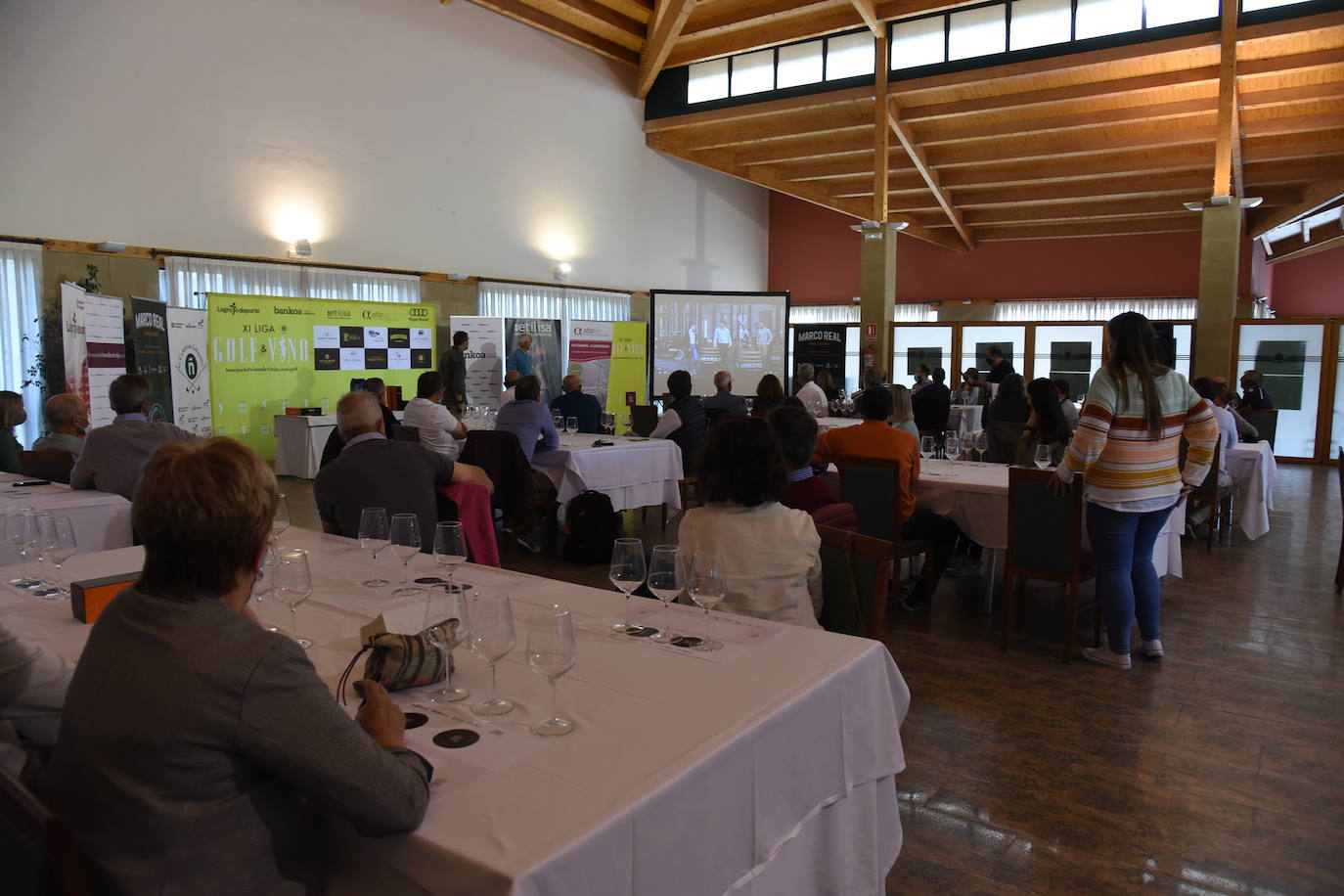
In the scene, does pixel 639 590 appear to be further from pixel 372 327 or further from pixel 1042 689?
pixel 372 327

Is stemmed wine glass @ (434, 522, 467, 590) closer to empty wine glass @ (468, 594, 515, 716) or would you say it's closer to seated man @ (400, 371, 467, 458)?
empty wine glass @ (468, 594, 515, 716)

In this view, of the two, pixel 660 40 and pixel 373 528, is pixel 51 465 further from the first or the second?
pixel 660 40

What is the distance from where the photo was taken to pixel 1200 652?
421 centimetres

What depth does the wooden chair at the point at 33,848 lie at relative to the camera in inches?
42.4

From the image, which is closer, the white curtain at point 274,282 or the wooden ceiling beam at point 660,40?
the white curtain at point 274,282

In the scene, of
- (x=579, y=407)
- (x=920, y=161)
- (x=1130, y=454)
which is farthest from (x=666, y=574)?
(x=920, y=161)

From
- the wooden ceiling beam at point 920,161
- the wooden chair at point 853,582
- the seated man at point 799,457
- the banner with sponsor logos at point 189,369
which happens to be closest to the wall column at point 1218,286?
the wooden ceiling beam at point 920,161

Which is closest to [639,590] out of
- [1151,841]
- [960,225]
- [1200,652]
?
[1151,841]

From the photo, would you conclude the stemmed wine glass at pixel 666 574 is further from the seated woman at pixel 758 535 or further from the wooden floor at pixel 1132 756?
the wooden floor at pixel 1132 756

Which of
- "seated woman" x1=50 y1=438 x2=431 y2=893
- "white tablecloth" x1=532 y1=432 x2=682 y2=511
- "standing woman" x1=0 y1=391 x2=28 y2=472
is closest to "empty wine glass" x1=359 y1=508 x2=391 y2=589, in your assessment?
"seated woman" x1=50 y1=438 x2=431 y2=893

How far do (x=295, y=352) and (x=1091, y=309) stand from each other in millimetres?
13040

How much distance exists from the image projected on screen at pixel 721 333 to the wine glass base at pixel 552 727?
11.1 m

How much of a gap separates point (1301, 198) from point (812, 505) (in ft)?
45.3

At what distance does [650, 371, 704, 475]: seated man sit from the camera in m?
6.95
